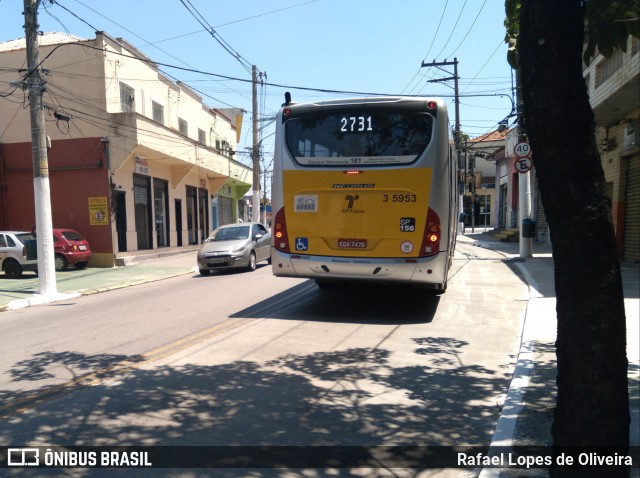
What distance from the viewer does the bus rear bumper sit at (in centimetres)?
748

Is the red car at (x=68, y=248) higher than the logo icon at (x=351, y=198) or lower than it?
lower

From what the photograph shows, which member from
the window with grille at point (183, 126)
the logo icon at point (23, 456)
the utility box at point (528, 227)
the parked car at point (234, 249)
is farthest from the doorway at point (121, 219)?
the logo icon at point (23, 456)

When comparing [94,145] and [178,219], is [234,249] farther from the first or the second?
[178,219]

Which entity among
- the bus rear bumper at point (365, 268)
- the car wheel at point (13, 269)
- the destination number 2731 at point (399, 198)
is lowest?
the car wheel at point (13, 269)

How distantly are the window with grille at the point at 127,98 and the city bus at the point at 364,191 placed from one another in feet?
48.8

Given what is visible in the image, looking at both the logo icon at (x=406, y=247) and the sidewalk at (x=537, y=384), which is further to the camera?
the logo icon at (x=406, y=247)

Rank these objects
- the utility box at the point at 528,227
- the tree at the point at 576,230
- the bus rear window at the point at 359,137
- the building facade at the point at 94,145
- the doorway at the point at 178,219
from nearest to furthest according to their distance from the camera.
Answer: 1. the tree at the point at 576,230
2. the bus rear window at the point at 359,137
3. the utility box at the point at 528,227
4. the building facade at the point at 94,145
5. the doorway at the point at 178,219

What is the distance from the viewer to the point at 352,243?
7785mm

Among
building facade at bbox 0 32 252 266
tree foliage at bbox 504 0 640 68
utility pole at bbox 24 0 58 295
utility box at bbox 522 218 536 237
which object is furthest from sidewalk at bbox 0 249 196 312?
tree foliage at bbox 504 0 640 68

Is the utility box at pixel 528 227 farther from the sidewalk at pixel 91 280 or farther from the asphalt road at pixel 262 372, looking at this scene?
the sidewalk at pixel 91 280

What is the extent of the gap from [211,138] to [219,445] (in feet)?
99.9

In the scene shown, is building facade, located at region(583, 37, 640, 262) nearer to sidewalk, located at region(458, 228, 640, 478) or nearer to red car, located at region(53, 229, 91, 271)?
sidewalk, located at region(458, 228, 640, 478)

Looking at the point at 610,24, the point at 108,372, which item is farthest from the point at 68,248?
the point at 610,24

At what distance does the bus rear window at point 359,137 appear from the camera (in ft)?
24.9
